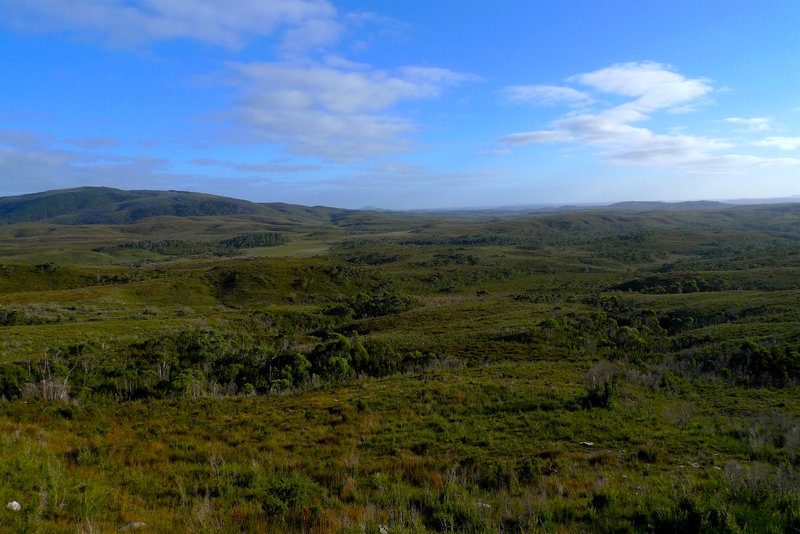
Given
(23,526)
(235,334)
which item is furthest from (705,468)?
(235,334)

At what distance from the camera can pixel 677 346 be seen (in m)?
26.5

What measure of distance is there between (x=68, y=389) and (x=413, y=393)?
42.2 ft

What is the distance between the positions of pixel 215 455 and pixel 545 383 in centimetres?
1372

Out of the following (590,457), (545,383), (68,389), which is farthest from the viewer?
(545,383)

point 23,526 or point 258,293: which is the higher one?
point 23,526

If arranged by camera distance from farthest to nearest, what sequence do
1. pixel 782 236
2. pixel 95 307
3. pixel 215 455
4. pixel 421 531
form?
pixel 782 236
pixel 95 307
pixel 215 455
pixel 421 531

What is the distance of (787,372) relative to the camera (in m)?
18.0

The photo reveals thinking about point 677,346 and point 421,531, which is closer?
point 421,531

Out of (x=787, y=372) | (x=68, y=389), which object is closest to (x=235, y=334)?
(x=68, y=389)

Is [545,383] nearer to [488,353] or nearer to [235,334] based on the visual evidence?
[488,353]

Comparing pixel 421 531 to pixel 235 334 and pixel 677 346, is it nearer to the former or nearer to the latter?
pixel 677 346

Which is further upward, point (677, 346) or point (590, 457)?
point (590, 457)

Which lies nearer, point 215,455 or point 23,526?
point 23,526

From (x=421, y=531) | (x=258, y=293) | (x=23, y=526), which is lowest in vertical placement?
(x=258, y=293)
